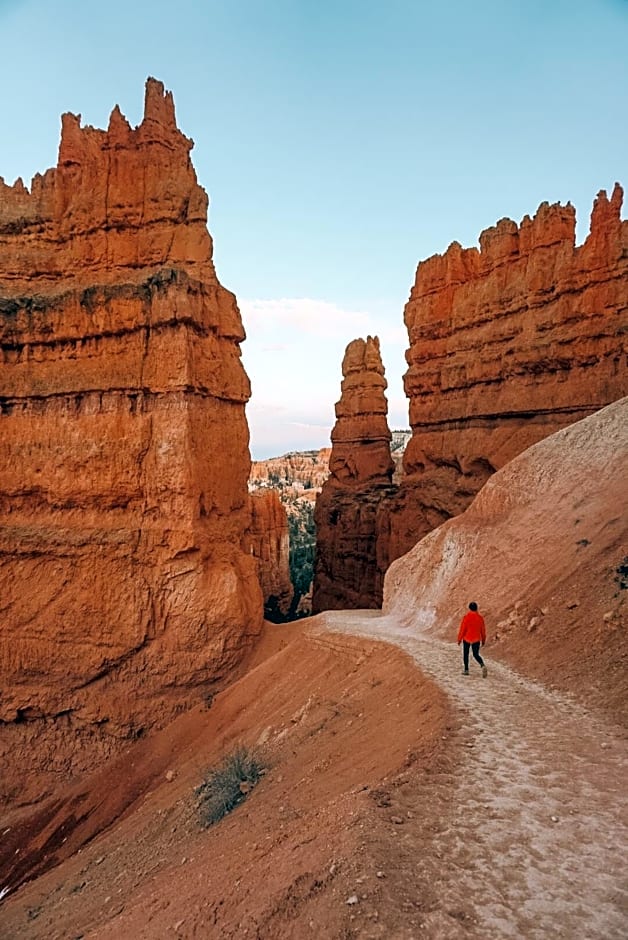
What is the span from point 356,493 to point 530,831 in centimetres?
3342

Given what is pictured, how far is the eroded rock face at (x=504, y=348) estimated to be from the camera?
2183 cm

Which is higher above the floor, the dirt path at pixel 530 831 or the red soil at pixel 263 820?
the dirt path at pixel 530 831

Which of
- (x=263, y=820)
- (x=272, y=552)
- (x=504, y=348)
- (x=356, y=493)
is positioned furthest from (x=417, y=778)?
(x=272, y=552)

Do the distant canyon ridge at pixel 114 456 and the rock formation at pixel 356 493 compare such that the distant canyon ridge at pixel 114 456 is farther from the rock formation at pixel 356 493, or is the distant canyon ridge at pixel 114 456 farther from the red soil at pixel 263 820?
the rock formation at pixel 356 493

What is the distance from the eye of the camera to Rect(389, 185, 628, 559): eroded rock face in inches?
859

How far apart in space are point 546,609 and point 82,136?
1782 centimetres

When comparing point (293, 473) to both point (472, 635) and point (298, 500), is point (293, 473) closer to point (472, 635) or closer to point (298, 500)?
point (298, 500)

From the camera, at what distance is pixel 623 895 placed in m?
3.78

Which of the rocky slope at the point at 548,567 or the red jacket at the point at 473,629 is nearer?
the rocky slope at the point at 548,567

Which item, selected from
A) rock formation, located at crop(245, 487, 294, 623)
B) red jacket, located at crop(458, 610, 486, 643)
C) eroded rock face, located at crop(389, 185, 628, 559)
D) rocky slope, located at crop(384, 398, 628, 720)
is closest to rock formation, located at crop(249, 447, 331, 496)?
rock formation, located at crop(245, 487, 294, 623)

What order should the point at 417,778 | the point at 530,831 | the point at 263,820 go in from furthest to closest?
the point at 263,820, the point at 417,778, the point at 530,831

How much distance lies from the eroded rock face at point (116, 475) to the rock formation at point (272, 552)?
22.4m

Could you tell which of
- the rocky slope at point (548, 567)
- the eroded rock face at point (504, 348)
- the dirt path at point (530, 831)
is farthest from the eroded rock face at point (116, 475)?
the eroded rock face at point (504, 348)

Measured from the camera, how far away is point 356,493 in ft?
125
